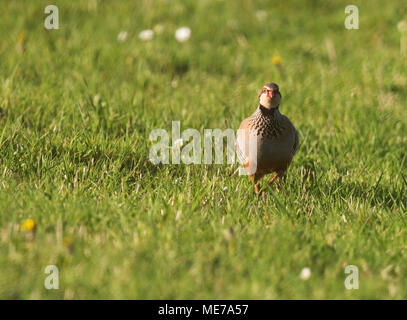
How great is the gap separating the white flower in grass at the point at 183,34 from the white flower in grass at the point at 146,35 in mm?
375

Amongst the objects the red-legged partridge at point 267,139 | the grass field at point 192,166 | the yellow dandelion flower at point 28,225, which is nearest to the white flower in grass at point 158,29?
the grass field at point 192,166

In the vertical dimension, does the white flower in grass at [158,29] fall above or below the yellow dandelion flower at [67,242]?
above

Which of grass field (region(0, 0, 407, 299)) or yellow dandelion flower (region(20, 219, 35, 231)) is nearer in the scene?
grass field (region(0, 0, 407, 299))

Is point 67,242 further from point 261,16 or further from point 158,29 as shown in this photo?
point 261,16

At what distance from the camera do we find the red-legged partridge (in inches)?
168

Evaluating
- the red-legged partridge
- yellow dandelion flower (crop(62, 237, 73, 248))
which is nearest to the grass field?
yellow dandelion flower (crop(62, 237, 73, 248))

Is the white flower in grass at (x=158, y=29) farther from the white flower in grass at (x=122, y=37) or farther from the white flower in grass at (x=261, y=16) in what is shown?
the white flower in grass at (x=261, y=16)

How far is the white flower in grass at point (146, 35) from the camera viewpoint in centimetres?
754

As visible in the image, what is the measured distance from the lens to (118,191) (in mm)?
4191

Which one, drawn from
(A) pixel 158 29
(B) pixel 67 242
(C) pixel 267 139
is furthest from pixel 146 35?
(B) pixel 67 242

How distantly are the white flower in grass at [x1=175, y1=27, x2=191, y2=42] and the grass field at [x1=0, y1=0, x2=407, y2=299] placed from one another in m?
0.09

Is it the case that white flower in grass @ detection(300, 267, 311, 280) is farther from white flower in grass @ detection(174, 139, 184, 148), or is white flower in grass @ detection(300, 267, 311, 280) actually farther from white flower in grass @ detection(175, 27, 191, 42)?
white flower in grass @ detection(175, 27, 191, 42)

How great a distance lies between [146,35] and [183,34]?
541 mm

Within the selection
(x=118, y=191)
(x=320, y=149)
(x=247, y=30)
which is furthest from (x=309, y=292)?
(x=247, y=30)
